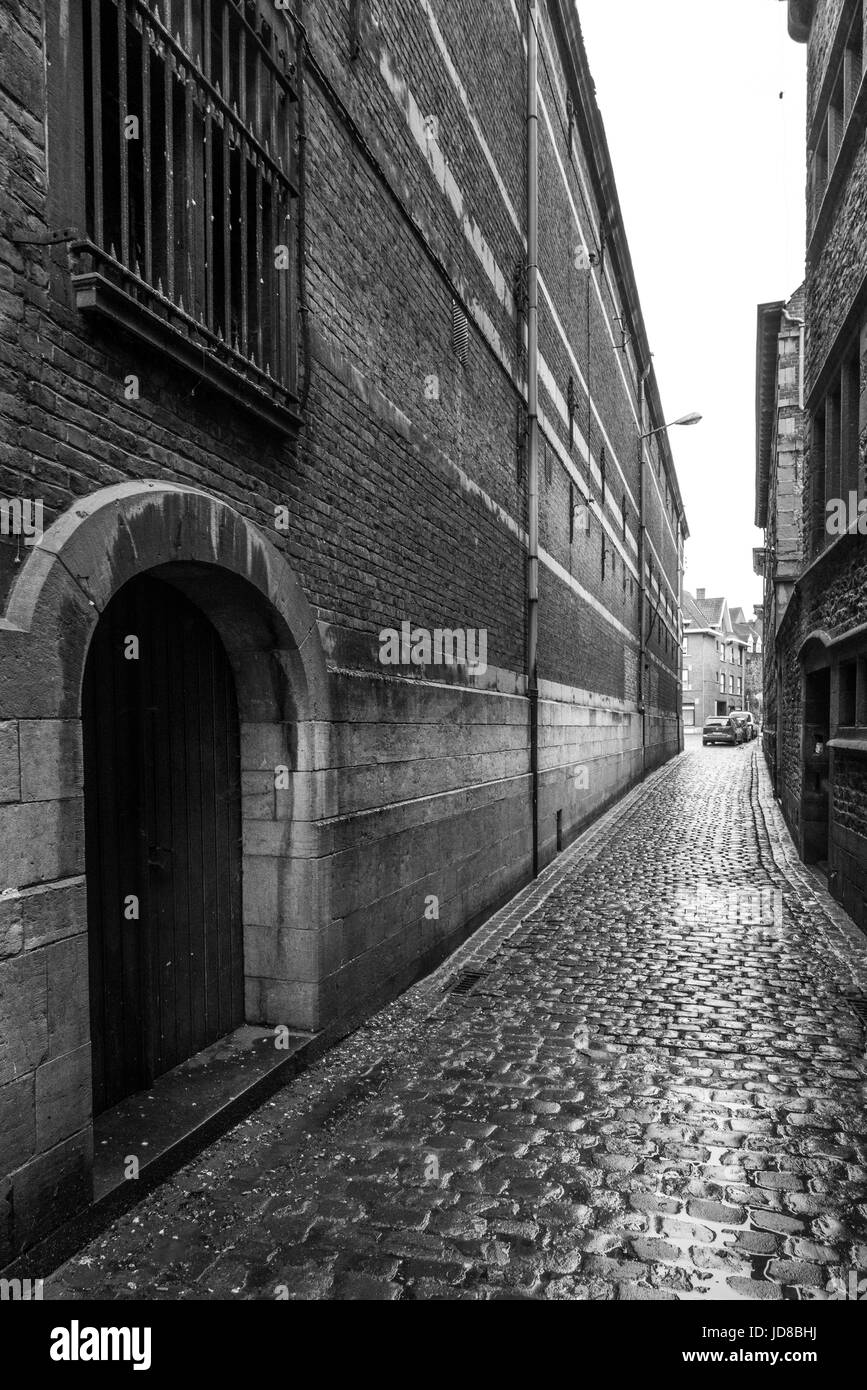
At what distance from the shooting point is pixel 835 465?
31.3ft

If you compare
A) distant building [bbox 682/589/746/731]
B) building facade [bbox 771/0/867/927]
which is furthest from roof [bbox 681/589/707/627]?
building facade [bbox 771/0/867/927]

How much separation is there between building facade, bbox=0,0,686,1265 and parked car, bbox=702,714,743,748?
36.5m

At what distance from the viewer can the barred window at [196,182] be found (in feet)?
10.7

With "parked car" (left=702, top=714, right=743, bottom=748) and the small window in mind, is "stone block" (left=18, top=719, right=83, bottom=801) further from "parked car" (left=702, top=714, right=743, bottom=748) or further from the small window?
"parked car" (left=702, top=714, right=743, bottom=748)

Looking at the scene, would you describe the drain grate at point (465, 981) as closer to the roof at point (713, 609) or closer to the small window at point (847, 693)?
the small window at point (847, 693)

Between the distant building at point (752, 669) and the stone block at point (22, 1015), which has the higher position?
the distant building at point (752, 669)

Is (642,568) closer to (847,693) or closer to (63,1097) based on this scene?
(847,693)

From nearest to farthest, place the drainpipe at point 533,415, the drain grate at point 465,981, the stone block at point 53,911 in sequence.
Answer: the stone block at point 53,911 → the drain grate at point 465,981 → the drainpipe at point 533,415

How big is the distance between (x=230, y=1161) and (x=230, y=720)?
2066mm

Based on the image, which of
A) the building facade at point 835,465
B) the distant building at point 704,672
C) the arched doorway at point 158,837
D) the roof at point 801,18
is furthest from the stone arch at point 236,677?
the distant building at point 704,672

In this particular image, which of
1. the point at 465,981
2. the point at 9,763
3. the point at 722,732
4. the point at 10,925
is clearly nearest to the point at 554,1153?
the point at 10,925

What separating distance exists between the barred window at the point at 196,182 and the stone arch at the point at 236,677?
0.72 metres

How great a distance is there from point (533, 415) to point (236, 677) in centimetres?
654
